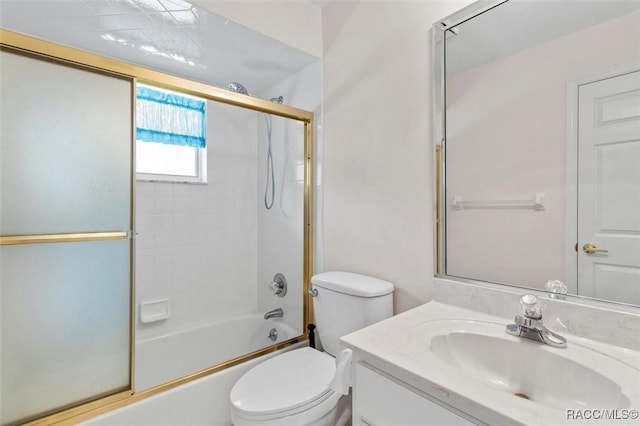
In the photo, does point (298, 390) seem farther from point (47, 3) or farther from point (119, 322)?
point (47, 3)

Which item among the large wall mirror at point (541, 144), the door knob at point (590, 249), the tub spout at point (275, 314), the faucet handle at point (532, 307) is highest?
the large wall mirror at point (541, 144)

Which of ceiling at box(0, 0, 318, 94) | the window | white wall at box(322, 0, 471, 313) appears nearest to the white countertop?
white wall at box(322, 0, 471, 313)

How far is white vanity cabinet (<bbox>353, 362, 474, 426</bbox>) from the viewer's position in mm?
646

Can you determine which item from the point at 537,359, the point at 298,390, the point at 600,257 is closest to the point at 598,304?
the point at 600,257

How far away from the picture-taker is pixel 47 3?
50.3 inches

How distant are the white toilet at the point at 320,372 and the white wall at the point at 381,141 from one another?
160 mm

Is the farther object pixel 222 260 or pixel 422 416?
pixel 222 260

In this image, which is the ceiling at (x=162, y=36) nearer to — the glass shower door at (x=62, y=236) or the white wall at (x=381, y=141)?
the white wall at (x=381, y=141)

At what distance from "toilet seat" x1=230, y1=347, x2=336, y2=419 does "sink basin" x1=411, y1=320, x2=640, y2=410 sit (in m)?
0.53

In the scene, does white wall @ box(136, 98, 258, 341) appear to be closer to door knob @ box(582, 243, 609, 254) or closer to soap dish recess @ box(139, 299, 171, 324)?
soap dish recess @ box(139, 299, 171, 324)

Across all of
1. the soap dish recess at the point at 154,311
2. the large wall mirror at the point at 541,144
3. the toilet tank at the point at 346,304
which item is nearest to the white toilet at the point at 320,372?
the toilet tank at the point at 346,304

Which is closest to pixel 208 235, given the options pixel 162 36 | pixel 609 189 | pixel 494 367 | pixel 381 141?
pixel 162 36

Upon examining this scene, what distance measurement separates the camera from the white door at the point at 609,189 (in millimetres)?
810

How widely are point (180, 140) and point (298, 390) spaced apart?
172 centimetres
